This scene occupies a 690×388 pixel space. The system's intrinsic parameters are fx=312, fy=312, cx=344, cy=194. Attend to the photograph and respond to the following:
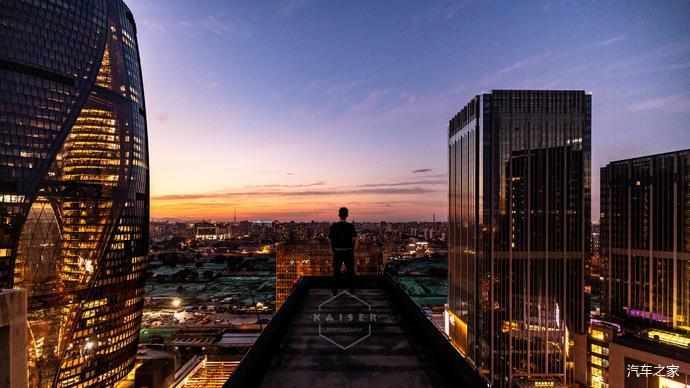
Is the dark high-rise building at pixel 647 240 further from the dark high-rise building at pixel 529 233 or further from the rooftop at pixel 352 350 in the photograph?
the rooftop at pixel 352 350

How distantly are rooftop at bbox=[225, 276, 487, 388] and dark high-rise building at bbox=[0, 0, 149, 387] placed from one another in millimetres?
42590

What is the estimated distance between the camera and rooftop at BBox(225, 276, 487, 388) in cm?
540

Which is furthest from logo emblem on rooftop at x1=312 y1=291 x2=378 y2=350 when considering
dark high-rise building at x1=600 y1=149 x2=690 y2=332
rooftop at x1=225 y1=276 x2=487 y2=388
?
dark high-rise building at x1=600 y1=149 x2=690 y2=332

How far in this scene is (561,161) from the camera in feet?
153

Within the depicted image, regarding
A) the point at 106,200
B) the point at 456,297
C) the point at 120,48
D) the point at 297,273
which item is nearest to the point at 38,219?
the point at 106,200

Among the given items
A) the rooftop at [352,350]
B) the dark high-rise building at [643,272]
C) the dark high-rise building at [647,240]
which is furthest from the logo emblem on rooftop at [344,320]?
the dark high-rise building at [647,240]

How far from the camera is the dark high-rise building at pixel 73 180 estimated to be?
34312mm

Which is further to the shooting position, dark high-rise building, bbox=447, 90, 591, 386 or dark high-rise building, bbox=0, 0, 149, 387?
dark high-rise building, bbox=447, 90, 591, 386

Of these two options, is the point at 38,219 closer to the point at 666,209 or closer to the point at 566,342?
the point at 566,342

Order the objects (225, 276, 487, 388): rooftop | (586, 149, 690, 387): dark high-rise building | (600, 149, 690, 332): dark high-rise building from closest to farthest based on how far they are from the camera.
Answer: (225, 276, 487, 388): rooftop < (586, 149, 690, 387): dark high-rise building < (600, 149, 690, 332): dark high-rise building

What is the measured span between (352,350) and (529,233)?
155ft


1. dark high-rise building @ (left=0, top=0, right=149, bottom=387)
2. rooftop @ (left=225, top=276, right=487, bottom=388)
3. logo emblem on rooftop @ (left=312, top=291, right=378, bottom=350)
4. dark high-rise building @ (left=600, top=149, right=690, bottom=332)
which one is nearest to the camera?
rooftop @ (left=225, top=276, right=487, bottom=388)

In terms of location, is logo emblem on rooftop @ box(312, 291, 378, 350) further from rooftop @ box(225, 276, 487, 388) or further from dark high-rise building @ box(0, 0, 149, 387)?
dark high-rise building @ box(0, 0, 149, 387)

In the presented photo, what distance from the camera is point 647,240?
50.7m
